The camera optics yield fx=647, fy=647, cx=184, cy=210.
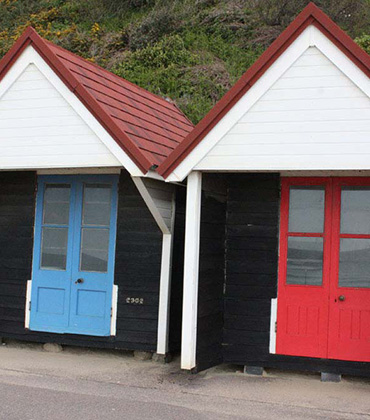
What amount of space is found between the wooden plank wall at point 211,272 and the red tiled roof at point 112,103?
821mm

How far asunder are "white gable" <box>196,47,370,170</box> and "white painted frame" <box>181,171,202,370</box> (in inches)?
17.0

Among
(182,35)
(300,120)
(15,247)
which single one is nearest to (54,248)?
(15,247)

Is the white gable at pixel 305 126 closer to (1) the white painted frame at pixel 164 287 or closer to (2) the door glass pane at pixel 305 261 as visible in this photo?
(2) the door glass pane at pixel 305 261

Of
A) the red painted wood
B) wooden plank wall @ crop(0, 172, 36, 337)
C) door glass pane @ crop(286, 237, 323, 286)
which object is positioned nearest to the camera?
the red painted wood

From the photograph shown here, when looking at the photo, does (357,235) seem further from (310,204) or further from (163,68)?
(163,68)

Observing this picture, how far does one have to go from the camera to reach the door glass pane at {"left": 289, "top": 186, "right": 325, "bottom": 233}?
7.84 m

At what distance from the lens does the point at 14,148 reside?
8289mm

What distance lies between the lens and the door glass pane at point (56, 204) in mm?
8969

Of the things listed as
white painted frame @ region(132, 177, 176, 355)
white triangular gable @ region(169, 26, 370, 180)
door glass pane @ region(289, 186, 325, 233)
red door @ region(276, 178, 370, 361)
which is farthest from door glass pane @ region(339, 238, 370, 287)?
white painted frame @ region(132, 177, 176, 355)

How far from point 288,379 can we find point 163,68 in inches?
517

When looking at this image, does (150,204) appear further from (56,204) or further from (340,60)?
(340,60)

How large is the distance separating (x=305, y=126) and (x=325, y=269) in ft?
5.91

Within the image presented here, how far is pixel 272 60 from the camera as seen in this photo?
7.15 meters

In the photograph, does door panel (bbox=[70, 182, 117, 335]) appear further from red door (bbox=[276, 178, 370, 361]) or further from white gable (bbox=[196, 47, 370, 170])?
red door (bbox=[276, 178, 370, 361])
